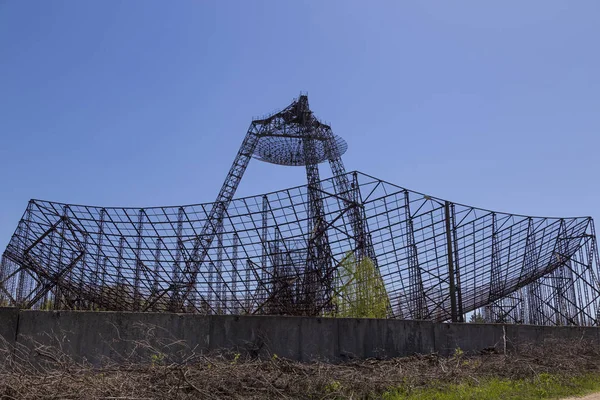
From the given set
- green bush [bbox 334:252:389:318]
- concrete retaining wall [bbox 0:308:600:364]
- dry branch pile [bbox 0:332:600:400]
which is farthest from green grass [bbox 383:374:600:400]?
green bush [bbox 334:252:389:318]

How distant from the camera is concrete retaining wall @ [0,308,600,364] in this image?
912 centimetres

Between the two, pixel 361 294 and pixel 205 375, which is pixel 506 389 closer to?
pixel 205 375

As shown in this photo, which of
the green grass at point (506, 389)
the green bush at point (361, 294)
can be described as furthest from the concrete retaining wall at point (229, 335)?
the green bush at point (361, 294)

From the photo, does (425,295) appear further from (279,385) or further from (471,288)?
(279,385)

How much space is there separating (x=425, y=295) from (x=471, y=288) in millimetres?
3677

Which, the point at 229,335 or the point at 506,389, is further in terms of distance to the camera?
the point at 229,335

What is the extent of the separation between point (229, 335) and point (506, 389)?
17.8 feet

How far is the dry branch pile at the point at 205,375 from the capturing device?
23.4ft

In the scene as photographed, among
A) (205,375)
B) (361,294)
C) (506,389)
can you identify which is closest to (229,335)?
(205,375)

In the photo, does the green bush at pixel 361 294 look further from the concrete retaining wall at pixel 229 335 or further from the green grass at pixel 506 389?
the green grass at pixel 506 389

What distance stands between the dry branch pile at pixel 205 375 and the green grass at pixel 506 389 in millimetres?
302

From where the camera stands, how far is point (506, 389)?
1004 cm

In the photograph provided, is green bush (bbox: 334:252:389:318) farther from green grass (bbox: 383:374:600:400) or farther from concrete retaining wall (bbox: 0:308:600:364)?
green grass (bbox: 383:374:600:400)

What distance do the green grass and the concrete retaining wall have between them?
255 centimetres
